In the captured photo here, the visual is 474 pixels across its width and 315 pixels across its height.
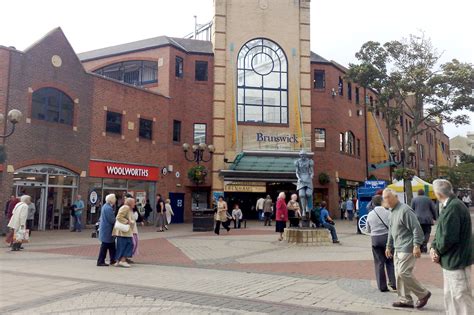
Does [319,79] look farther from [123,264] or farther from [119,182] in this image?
[123,264]

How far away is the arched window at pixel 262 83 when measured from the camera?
98.8 feet

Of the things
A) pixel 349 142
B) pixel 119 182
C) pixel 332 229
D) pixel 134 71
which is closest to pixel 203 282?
pixel 332 229

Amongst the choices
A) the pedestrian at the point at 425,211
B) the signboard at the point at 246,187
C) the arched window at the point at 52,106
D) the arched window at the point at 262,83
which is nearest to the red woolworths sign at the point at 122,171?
the arched window at the point at 52,106

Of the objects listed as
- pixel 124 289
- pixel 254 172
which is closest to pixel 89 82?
pixel 254 172

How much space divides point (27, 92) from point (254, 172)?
1479 cm

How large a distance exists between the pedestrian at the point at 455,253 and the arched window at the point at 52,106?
19.0 metres

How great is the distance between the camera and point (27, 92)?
19.2m

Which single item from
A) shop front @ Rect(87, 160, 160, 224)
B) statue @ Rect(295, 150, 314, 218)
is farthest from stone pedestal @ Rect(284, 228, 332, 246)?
shop front @ Rect(87, 160, 160, 224)

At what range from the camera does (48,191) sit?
20.0 meters

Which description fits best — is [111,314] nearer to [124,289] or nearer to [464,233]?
[124,289]

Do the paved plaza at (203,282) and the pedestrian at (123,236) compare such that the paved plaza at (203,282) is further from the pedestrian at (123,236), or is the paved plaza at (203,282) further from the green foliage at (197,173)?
the green foliage at (197,173)

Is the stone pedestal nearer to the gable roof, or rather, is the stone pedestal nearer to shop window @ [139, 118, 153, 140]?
shop window @ [139, 118, 153, 140]

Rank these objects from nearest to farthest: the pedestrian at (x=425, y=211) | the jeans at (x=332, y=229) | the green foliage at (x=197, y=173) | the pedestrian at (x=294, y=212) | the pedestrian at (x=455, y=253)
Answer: the pedestrian at (x=455, y=253)
the pedestrian at (x=425, y=211)
the jeans at (x=332, y=229)
the pedestrian at (x=294, y=212)
the green foliage at (x=197, y=173)

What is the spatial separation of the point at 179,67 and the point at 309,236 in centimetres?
1888
